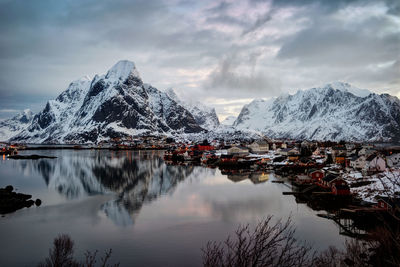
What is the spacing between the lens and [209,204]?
31562 mm

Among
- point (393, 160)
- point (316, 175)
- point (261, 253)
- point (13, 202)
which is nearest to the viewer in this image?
point (261, 253)

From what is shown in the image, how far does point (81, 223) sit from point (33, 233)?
11.2 feet

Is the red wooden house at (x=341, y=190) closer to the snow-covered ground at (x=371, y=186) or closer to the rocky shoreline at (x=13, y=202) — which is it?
the snow-covered ground at (x=371, y=186)

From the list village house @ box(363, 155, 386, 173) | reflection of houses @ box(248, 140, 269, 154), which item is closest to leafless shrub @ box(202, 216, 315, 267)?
village house @ box(363, 155, 386, 173)

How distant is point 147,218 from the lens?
25.7 meters

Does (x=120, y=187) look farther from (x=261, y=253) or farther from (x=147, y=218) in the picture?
(x=261, y=253)

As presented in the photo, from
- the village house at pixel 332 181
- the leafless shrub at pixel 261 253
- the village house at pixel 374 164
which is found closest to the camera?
the leafless shrub at pixel 261 253

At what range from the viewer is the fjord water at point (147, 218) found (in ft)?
61.6

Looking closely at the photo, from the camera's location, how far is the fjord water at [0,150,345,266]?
18.8m

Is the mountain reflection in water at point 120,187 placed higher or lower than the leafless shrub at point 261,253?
lower

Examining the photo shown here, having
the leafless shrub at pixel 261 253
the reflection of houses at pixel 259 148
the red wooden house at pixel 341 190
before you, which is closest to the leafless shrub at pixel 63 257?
the leafless shrub at pixel 261 253

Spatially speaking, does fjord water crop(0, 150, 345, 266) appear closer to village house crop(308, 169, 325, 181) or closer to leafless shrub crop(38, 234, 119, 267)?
leafless shrub crop(38, 234, 119, 267)

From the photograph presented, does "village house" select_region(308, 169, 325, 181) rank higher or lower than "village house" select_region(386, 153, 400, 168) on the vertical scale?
lower

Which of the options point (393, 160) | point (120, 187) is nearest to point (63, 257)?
point (120, 187)
